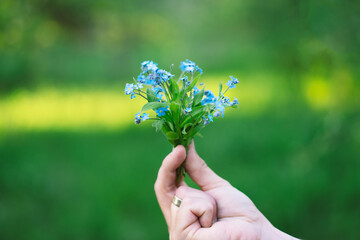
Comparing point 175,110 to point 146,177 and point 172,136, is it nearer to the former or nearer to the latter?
point 172,136

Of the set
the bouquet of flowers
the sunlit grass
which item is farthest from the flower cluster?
the sunlit grass

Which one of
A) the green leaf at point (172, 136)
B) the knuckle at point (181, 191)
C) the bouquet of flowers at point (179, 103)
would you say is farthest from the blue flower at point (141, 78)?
the knuckle at point (181, 191)

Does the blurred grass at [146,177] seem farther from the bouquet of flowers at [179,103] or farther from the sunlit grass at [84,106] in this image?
the bouquet of flowers at [179,103]

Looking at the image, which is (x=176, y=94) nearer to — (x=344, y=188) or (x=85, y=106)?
(x=344, y=188)

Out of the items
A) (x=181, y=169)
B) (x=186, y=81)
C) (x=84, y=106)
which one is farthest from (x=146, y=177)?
(x=186, y=81)

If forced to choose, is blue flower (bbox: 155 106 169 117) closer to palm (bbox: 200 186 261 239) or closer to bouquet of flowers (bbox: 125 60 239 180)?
bouquet of flowers (bbox: 125 60 239 180)
